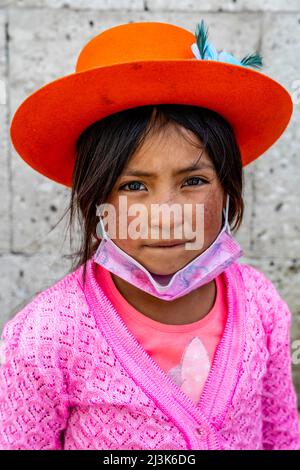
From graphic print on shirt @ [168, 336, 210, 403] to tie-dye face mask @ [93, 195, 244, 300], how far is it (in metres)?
0.16

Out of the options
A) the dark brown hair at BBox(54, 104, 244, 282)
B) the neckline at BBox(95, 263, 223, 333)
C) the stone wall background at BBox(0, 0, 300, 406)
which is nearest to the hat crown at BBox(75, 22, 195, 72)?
the dark brown hair at BBox(54, 104, 244, 282)

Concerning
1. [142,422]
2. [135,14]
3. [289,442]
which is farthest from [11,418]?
[135,14]

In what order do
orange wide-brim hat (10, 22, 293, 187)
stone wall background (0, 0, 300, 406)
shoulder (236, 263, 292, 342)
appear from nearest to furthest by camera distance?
1. orange wide-brim hat (10, 22, 293, 187)
2. shoulder (236, 263, 292, 342)
3. stone wall background (0, 0, 300, 406)

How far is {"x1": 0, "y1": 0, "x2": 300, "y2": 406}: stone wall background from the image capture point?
220 cm

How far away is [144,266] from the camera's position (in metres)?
1.47

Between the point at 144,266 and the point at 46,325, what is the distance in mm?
290

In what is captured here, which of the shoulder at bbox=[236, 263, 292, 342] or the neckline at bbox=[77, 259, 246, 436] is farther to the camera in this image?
the shoulder at bbox=[236, 263, 292, 342]

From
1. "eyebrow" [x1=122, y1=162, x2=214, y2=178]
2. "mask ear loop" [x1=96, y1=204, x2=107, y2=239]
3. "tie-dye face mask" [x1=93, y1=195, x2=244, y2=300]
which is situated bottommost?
"tie-dye face mask" [x1=93, y1=195, x2=244, y2=300]

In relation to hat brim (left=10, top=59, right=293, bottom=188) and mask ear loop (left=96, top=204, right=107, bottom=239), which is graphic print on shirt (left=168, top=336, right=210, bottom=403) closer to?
mask ear loop (left=96, top=204, right=107, bottom=239)

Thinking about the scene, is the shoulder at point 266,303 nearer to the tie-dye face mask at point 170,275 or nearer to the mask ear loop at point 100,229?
the tie-dye face mask at point 170,275

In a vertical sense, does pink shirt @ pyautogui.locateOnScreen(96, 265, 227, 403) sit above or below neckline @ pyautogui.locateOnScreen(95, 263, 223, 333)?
below

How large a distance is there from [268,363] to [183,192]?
2.18ft

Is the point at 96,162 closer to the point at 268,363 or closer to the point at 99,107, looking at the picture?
the point at 99,107

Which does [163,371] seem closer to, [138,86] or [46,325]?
[46,325]
